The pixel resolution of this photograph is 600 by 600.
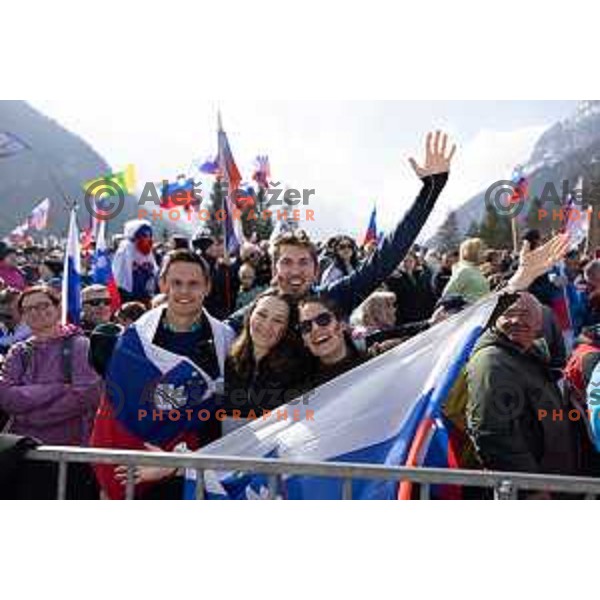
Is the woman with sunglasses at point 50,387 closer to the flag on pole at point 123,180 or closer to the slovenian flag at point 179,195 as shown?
the slovenian flag at point 179,195

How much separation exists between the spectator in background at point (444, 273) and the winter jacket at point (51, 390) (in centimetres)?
470

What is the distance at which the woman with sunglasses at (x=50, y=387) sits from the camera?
167 inches

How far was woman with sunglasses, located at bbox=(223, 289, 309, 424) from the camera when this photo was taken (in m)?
3.76

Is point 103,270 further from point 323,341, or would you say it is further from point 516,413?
point 516,413

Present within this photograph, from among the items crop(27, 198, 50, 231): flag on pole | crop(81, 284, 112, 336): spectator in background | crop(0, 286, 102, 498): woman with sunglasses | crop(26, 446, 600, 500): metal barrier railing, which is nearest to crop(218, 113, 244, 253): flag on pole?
crop(81, 284, 112, 336): spectator in background

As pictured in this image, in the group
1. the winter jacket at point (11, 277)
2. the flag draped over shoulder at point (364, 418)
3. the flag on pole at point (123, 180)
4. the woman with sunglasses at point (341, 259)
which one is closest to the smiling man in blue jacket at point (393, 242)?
the flag draped over shoulder at point (364, 418)

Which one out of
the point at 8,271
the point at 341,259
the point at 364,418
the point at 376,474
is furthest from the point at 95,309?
the point at 376,474

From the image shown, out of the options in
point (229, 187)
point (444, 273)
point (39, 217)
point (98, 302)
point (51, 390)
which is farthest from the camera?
point (39, 217)

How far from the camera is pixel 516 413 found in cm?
372

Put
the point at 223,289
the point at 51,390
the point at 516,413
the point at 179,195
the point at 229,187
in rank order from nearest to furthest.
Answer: the point at 516,413 < the point at 51,390 < the point at 223,289 < the point at 229,187 < the point at 179,195

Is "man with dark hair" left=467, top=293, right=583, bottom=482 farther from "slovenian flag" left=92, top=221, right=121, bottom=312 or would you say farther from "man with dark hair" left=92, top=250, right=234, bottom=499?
"slovenian flag" left=92, top=221, right=121, bottom=312

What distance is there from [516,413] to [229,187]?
4794mm
